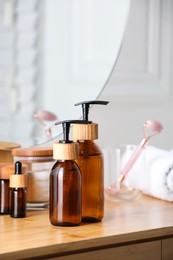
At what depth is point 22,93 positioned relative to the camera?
59.2 inches

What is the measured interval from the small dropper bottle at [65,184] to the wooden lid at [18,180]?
0.24 ft

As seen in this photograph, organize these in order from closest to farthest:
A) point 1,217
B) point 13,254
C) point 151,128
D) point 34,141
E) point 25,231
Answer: point 13,254, point 25,231, point 1,217, point 151,128, point 34,141

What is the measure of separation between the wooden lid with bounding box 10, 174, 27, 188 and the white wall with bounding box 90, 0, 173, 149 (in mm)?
568

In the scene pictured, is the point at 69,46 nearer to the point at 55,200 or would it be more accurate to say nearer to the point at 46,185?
the point at 46,185

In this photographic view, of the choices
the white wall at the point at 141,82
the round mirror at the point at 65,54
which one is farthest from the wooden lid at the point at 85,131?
the white wall at the point at 141,82

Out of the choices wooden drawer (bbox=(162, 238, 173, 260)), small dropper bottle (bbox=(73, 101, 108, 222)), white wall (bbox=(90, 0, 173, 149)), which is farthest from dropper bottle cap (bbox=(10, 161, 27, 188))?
white wall (bbox=(90, 0, 173, 149))

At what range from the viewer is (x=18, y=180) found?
1111 millimetres

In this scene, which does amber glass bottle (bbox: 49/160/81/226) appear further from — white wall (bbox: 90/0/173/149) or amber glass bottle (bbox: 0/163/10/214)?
white wall (bbox: 90/0/173/149)

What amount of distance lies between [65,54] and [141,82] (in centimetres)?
28

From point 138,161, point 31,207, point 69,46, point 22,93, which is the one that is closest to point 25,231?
point 31,207

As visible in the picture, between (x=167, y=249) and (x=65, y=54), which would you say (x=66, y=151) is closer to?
(x=167, y=249)

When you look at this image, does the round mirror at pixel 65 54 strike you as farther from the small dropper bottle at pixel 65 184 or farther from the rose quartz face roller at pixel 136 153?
the small dropper bottle at pixel 65 184

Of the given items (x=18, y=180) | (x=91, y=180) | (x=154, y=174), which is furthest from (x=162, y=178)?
(x=18, y=180)

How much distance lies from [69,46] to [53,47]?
0.05 meters
